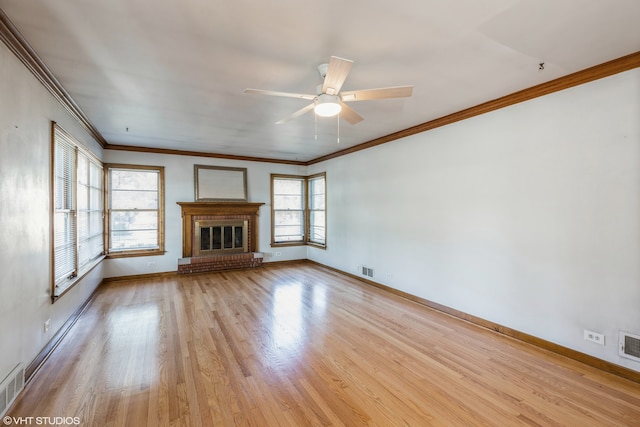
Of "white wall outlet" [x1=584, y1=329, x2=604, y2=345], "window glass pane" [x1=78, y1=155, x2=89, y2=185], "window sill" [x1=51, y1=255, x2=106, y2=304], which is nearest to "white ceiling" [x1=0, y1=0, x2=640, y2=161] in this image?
"window glass pane" [x1=78, y1=155, x2=89, y2=185]

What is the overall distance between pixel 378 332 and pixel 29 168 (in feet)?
12.2

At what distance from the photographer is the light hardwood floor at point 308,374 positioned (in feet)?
6.61

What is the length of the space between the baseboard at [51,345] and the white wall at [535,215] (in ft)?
14.5

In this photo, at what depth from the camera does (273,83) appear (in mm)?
2875

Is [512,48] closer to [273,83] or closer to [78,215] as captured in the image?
[273,83]

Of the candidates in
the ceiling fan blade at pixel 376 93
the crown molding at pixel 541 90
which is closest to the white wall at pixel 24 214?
the ceiling fan blade at pixel 376 93

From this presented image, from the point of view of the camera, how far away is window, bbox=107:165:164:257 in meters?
5.70

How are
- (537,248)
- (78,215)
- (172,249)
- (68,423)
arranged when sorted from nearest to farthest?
(68,423)
(537,248)
(78,215)
(172,249)

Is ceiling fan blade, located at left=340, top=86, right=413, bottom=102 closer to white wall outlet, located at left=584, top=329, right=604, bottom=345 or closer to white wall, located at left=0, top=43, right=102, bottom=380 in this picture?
white wall, located at left=0, top=43, right=102, bottom=380

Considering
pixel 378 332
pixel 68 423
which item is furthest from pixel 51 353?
pixel 378 332

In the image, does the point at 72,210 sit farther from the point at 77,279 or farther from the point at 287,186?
the point at 287,186

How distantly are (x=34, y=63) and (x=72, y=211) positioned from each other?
1.79 m

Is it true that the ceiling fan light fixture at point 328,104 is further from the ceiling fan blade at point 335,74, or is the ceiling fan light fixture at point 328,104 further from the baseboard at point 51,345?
the baseboard at point 51,345

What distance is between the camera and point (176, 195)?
623 cm
